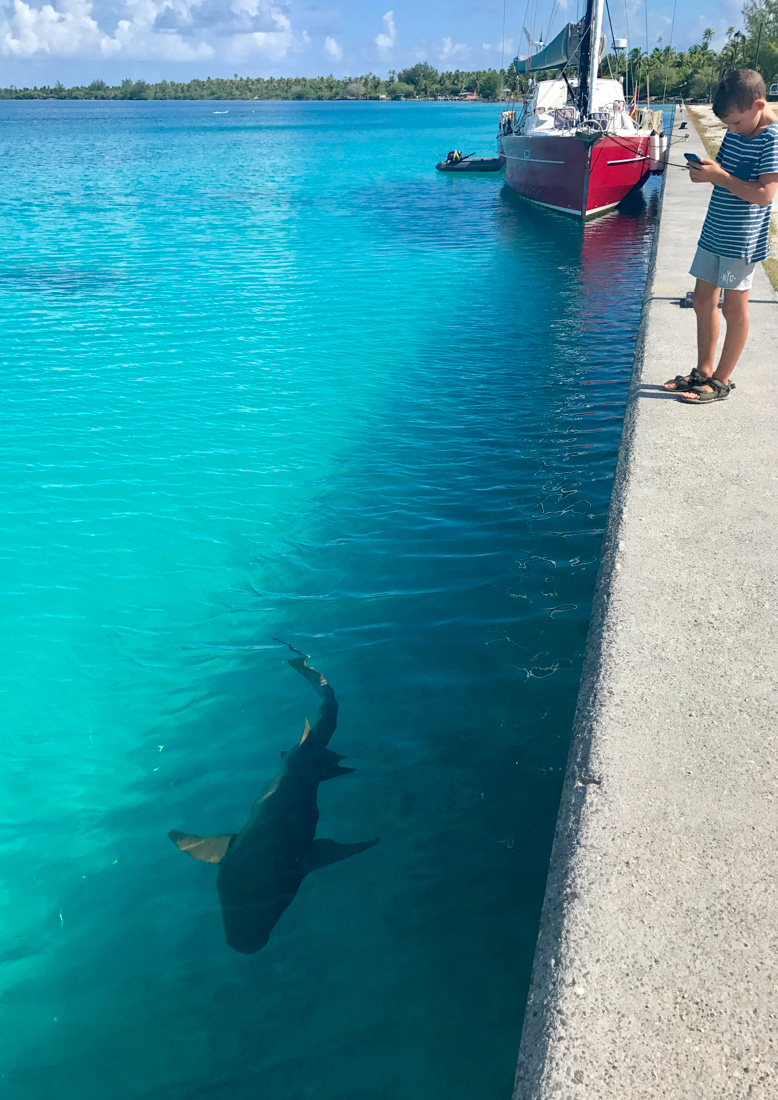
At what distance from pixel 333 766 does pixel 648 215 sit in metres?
24.7

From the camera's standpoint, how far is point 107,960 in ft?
11.1

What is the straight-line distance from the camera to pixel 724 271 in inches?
193

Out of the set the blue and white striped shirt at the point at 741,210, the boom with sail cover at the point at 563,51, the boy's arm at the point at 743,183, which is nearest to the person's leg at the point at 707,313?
the blue and white striped shirt at the point at 741,210

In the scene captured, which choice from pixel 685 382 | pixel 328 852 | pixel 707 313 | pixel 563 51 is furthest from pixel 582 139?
pixel 328 852

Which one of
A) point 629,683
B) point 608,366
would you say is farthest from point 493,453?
point 629,683

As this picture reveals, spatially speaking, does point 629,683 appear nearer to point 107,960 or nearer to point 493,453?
point 107,960

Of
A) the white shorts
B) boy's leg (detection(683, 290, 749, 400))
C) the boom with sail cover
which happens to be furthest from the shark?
the boom with sail cover

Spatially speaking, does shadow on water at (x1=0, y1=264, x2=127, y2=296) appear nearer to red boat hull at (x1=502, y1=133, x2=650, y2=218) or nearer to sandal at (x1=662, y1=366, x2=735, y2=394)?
sandal at (x1=662, y1=366, x2=735, y2=394)

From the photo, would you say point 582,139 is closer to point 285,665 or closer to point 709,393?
point 709,393

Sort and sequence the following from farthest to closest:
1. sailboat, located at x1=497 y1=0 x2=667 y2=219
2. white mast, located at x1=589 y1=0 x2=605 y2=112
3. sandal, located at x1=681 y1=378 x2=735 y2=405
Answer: white mast, located at x1=589 y1=0 x2=605 y2=112, sailboat, located at x1=497 y1=0 x2=667 y2=219, sandal, located at x1=681 y1=378 x2=735 y2=405

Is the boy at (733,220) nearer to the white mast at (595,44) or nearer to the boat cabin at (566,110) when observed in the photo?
the boat cabin at (566,110)

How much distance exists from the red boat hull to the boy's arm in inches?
723

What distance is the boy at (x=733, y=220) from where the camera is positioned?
435 cm

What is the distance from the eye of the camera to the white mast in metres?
23.8
